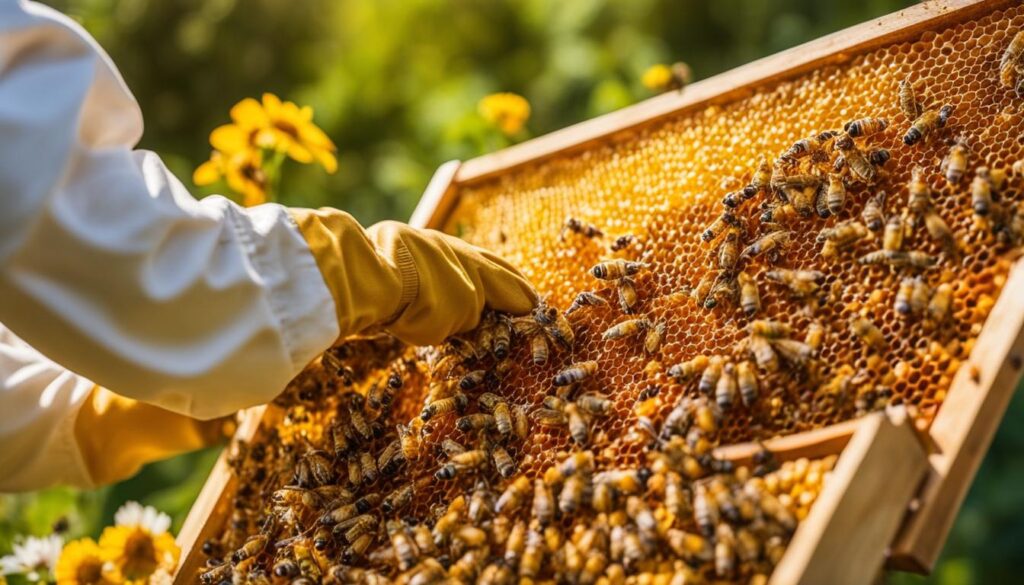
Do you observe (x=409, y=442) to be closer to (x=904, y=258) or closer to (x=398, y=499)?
(x=398, y=499)

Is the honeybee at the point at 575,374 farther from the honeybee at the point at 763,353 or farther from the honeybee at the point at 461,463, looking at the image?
the honeybee at the point at 763,353

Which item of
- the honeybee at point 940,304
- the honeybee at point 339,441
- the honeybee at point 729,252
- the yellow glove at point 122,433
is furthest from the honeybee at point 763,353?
the yellow glove at point 122,433

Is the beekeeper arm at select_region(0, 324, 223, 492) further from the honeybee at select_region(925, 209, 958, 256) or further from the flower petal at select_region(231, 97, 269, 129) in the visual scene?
the honeybee at select_region(925, 209, 958, 256)

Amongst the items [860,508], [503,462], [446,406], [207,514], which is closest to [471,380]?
[446,406]

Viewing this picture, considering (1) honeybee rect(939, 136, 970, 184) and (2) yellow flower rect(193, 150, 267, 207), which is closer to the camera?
(1) honeybee rect(939, 136, 970, 184)

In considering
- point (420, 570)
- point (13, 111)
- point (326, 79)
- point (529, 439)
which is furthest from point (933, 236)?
point (326, 79)

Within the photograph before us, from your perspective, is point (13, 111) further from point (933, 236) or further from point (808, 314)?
point (933, 236)

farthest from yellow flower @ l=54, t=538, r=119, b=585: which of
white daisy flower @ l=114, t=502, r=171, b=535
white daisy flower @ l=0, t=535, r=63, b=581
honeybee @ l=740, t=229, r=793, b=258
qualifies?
honeybee @ l=740, t=229, r=793, b=258
